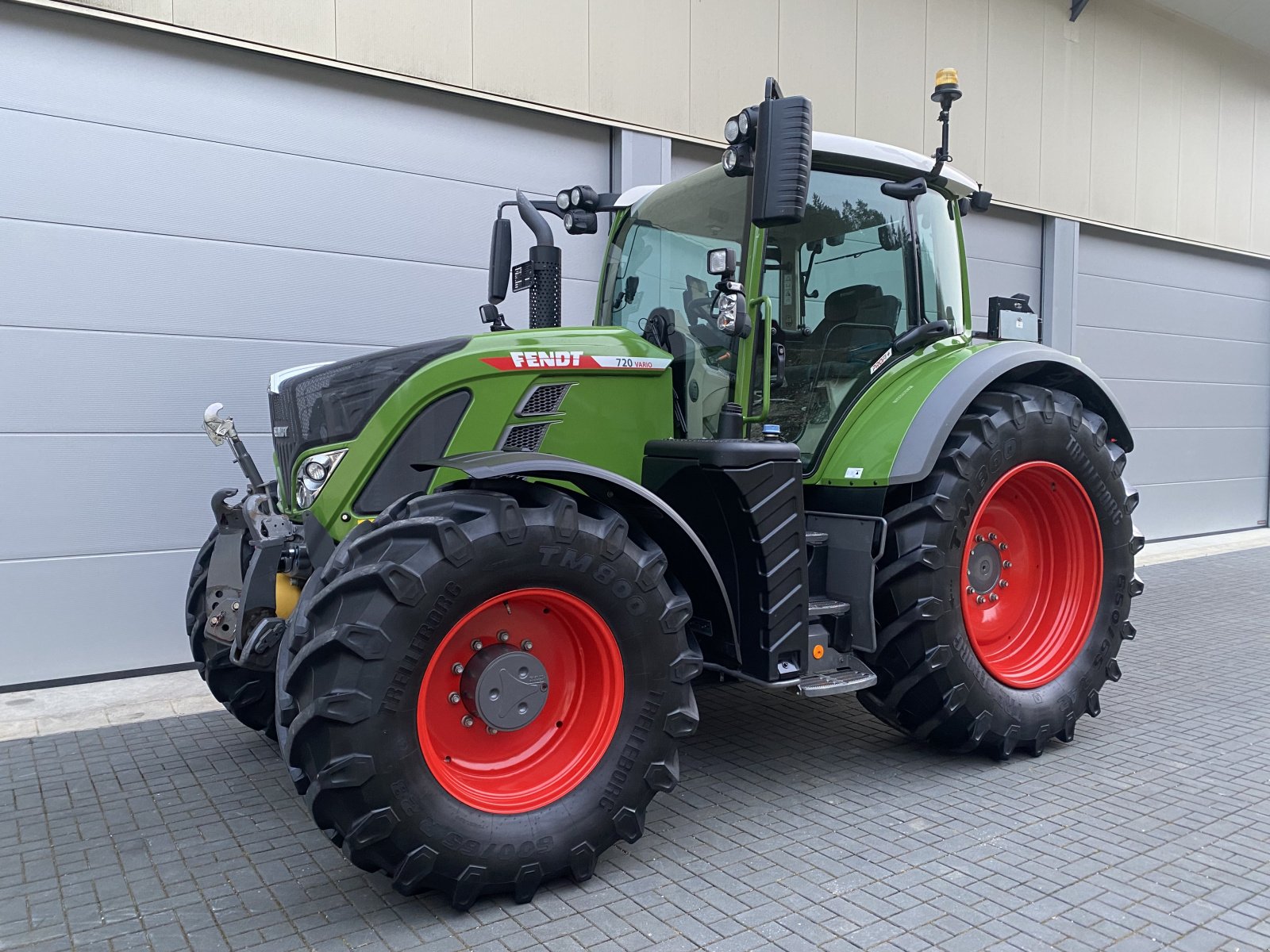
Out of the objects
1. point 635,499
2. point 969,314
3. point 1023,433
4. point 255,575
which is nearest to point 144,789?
point 255,575

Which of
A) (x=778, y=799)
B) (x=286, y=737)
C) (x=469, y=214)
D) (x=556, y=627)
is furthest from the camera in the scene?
(x=469, y=214)

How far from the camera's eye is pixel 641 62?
6871mm

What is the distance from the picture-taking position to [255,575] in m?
3.37

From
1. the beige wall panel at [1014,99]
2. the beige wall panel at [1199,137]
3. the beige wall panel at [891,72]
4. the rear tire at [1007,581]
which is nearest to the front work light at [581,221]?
the rear tire at [1007,581]

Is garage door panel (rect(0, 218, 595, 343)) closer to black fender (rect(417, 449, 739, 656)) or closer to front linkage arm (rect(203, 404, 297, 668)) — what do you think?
front linkage arm (rect(203, 404, 297, 668))

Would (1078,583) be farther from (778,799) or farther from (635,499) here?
(635,499)

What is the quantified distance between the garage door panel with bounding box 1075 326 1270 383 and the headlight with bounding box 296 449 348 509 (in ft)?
29.9

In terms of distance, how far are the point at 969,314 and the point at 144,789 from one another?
164 inches

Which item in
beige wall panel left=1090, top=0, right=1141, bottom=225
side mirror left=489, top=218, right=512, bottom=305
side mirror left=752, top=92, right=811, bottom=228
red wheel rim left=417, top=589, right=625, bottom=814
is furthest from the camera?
beige wall panel left=1090, top=0, right=1141, bottom=225

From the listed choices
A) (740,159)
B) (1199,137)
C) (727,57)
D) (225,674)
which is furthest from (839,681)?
(1199,137)

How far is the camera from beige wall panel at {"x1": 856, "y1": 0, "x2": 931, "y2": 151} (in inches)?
325

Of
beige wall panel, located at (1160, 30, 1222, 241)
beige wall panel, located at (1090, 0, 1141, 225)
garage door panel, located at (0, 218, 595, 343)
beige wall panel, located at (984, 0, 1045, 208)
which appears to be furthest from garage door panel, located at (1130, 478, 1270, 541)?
garage door panel, located at (0, 218, 595, 343)

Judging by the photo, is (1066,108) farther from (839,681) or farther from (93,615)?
(93,615)

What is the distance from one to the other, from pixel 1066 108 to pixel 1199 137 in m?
2.53
